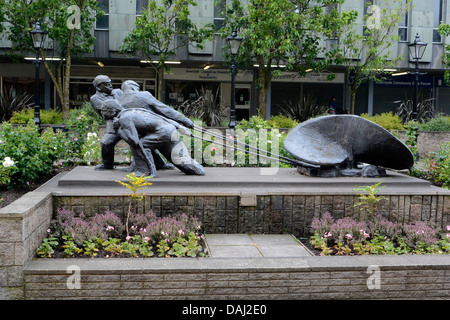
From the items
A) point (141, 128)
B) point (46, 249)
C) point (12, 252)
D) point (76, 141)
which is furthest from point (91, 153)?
point (12, 252)

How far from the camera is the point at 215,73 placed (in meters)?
27.8

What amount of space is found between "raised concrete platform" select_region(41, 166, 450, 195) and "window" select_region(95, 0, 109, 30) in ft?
57.5

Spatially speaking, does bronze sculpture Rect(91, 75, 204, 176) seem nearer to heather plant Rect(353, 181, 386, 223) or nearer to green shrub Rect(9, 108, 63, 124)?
heather plant Rect(353, 181, 386, 223)

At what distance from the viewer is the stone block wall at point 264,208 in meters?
6.75

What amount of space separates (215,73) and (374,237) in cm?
2218

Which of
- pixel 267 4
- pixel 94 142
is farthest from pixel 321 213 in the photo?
pixel 267 4

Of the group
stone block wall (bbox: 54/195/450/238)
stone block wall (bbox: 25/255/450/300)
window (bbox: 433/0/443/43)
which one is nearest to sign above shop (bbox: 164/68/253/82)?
window (bbox: 433/0/443/43)

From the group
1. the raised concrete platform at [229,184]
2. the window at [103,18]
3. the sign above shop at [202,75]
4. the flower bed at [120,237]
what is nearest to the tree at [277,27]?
the window at [103,18]

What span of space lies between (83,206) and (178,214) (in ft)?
4.15

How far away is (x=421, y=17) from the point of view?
2544 cm

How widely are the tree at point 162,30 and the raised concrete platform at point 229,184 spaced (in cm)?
1292

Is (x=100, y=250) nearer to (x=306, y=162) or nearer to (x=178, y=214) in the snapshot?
(x=178, y=214)

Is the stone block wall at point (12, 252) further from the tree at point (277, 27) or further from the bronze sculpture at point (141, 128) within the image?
the tree at point (277, 27)

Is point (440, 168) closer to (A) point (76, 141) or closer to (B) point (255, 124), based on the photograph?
(B) point (255, 124)
